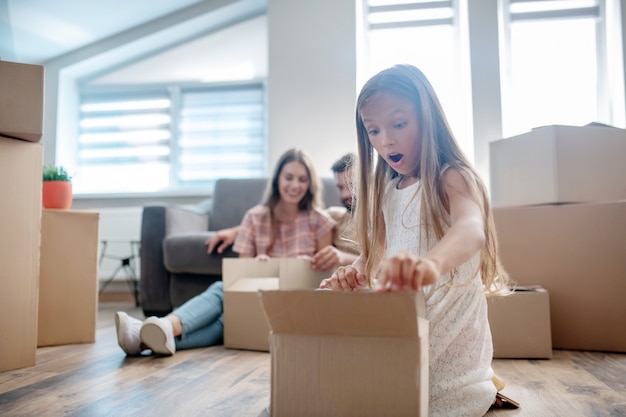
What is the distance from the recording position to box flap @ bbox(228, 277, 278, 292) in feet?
6.03

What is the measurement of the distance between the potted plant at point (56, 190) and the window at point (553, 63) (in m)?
2.58

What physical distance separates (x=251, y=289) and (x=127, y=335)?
42 cm

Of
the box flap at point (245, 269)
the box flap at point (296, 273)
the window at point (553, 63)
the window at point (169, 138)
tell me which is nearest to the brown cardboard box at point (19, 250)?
the box flap at point (245, 269)

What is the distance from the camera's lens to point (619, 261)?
173cm

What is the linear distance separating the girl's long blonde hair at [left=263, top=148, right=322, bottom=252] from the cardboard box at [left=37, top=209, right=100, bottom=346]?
66 centimetres

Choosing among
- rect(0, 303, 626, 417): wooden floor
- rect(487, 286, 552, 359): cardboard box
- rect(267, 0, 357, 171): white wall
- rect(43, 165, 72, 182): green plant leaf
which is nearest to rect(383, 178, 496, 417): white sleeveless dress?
rect(0, 303, 626, 417): wooden floor

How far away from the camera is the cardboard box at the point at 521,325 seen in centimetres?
163

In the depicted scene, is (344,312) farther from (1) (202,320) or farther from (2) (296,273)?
(1) (202,320)

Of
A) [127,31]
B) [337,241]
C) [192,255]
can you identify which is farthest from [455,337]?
[127,31]

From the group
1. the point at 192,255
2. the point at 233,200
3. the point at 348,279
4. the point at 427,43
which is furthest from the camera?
the point at 427,43

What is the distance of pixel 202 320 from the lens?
1.83m

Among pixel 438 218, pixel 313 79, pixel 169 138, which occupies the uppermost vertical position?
pixel 313 79

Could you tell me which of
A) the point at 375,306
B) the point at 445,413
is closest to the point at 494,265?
the point at 445,413

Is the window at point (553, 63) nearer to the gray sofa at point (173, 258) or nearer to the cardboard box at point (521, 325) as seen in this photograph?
the gray sofa at point (173, 258)
